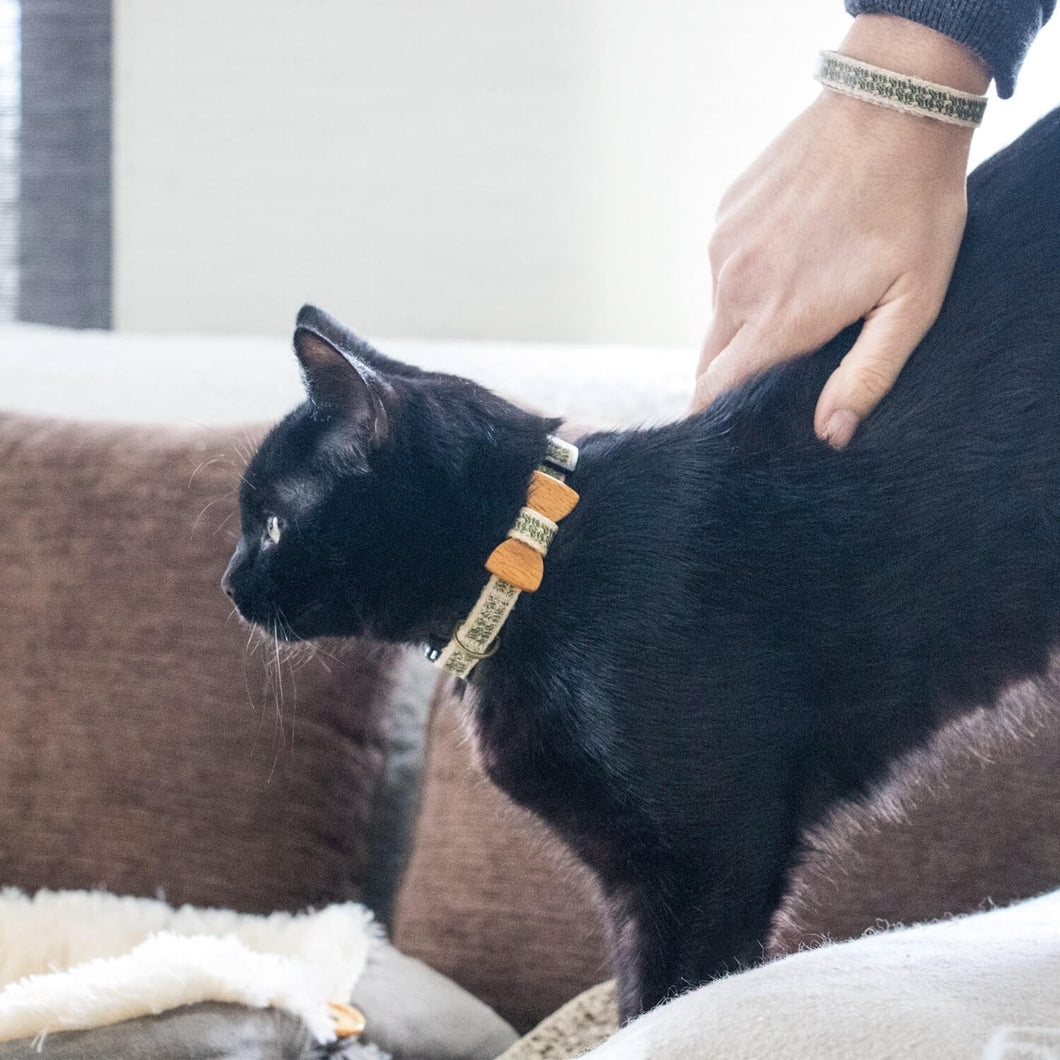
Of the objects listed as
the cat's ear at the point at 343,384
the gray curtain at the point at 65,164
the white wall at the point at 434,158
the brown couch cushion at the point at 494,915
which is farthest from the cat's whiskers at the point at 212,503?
the gray curtain at the point at 65,164

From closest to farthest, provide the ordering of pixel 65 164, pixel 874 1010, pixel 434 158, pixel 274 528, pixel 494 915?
pixel 874 1010 < pixel 274 528 < pixel 494 915 < pixel 434 158 < pixel 65 164

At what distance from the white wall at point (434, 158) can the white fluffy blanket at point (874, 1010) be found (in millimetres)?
1339

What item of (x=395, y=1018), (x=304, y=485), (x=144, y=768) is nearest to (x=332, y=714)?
(x=144, y=768)

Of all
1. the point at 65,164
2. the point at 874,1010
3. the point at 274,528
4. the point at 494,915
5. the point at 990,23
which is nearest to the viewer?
the point at 874,1010

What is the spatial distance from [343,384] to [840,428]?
0.99 ft

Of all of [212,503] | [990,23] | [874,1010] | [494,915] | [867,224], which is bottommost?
[494,915]

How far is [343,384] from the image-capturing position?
701 mm

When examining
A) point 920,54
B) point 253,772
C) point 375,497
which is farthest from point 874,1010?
point 253,772

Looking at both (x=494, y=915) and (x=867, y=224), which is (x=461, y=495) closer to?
(x=867, y=224)

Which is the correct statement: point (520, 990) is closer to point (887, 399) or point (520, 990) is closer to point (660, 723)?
point (660, 723)

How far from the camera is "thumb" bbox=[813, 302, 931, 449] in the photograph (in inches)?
25.0

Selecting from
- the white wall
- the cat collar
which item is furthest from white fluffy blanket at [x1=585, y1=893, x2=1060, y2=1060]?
the white wall

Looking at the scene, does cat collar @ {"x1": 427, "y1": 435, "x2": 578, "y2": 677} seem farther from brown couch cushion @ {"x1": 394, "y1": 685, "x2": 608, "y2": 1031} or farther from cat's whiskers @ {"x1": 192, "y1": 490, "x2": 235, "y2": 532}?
cat's whiskers @ {"x1": 192, "y1": 490, "x2": 235, "y2": 532}

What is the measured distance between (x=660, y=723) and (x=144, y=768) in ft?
2.31
